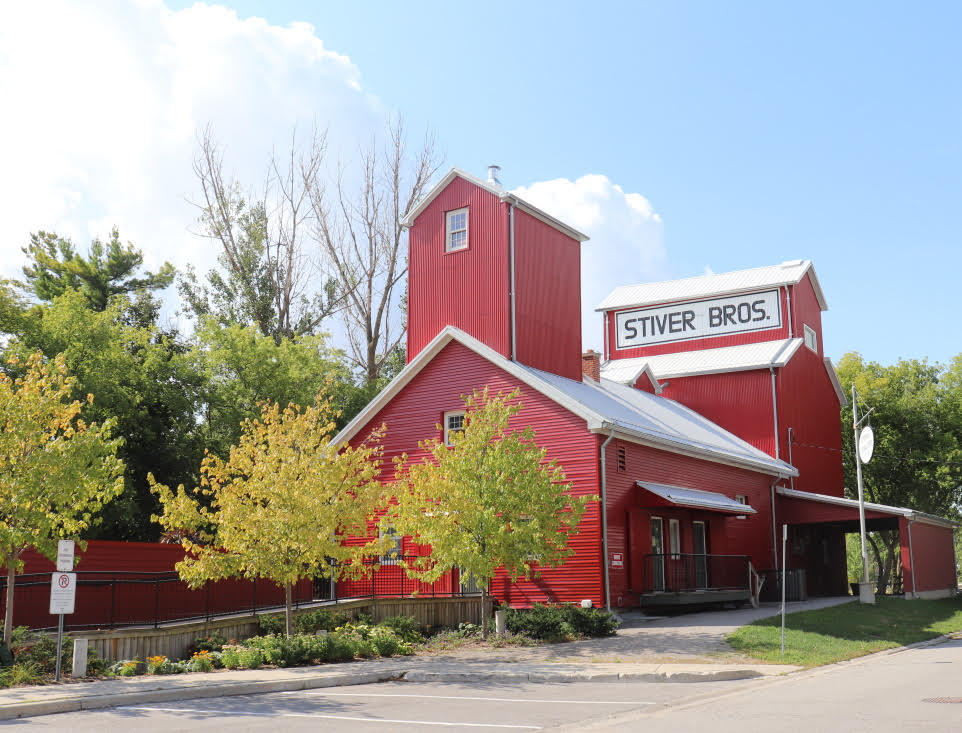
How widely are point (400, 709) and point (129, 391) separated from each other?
913 inches

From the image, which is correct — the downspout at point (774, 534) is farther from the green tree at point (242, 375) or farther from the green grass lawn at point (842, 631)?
the green tree at point (242, 375)

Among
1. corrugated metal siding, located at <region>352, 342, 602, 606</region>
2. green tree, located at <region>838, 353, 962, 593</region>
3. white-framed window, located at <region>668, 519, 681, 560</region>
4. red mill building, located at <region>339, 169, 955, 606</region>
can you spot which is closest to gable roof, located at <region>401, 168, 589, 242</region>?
red mill building, located at <region>339, 169, 955, 606</region>

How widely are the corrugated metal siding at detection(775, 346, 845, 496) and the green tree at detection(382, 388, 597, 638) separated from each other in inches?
710

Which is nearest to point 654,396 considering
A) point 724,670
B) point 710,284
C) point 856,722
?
point 710,284

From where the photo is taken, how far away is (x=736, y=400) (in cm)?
3794

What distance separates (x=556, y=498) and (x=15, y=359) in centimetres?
1141

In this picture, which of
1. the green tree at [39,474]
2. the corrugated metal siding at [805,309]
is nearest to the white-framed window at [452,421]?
the green tree at [39,474]

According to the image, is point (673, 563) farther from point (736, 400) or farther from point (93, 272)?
point (93, 272)

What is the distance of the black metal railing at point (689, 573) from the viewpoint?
26312 mm

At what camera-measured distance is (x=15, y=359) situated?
1808 cm

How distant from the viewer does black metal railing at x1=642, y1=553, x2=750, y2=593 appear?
2631 cm

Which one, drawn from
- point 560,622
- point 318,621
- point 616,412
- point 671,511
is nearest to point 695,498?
point 671,511

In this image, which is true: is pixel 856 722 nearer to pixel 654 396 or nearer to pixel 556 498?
pixel 556 498

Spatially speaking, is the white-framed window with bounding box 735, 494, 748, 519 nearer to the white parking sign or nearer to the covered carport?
the covered carport
